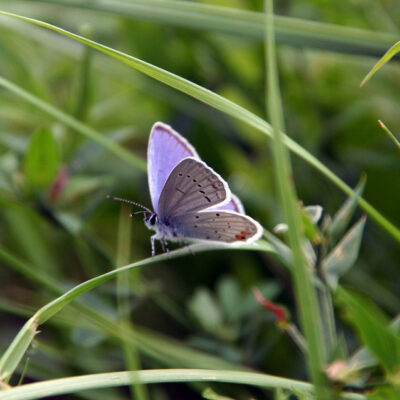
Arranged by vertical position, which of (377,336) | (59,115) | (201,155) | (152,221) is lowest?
(377,336)

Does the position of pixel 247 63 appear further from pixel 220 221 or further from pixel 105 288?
pixel 220 221

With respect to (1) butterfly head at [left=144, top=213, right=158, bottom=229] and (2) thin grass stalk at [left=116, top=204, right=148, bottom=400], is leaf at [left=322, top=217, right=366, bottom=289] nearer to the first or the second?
(2) thin grass stalk at [left=116, top=204, right=148, bottom=400]

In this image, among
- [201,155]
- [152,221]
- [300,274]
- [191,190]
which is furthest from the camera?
[201,155]

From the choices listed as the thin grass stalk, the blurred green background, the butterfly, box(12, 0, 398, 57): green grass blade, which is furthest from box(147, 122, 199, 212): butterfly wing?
box(12, 0, 398, 57): green grass blade

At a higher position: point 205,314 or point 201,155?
point 201,155

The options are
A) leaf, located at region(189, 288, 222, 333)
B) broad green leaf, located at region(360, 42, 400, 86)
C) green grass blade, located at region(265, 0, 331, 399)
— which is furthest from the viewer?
leaf, located at region(189, 288, 222, 333)

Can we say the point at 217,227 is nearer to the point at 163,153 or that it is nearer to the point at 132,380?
the point at 163,153

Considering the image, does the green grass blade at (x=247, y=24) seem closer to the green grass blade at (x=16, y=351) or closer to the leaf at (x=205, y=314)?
the leaf at (x=205, y=314)

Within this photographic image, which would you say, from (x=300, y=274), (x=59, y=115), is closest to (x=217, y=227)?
(x=59, y=115)
